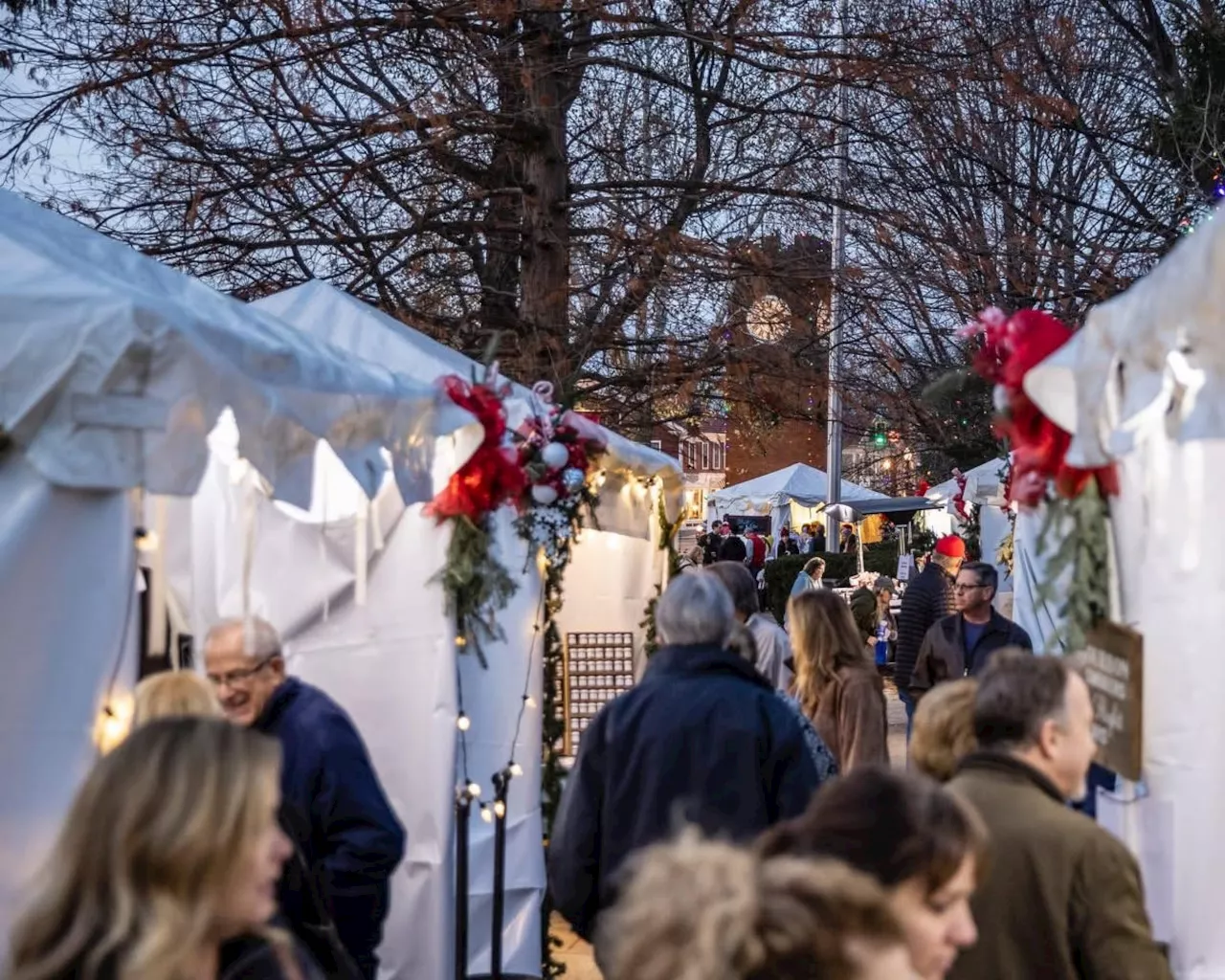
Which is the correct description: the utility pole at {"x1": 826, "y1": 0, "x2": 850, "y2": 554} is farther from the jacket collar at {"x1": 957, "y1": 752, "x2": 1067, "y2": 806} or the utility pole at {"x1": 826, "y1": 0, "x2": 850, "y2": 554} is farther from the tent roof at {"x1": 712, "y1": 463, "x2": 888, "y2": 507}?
the tent roof at {"x1": 712, "y1": 463, "x2": 888, "y2": 507}

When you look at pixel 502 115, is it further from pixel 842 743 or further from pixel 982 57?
pixel 842 743

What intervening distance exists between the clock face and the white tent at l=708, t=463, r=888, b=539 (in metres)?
19.2

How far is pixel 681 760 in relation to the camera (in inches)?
189

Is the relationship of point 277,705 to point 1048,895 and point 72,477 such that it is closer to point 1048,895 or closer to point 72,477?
point 72,477

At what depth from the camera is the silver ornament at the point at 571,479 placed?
795 centimetres

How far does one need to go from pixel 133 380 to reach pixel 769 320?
35.5ft

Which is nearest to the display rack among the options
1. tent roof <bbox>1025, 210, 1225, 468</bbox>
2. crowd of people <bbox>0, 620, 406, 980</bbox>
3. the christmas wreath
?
the christmas wreath

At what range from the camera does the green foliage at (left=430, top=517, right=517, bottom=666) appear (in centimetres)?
695

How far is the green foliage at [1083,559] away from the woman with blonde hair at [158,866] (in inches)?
99.1

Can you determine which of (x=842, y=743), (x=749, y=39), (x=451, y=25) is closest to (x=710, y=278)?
(x=749, y=39)

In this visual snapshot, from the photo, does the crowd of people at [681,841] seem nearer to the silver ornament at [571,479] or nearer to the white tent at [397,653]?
the white tent at [397,653]

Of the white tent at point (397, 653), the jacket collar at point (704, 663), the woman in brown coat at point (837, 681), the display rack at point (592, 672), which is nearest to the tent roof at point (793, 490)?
the display rack at point (592, 672)

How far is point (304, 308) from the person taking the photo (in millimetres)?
8781

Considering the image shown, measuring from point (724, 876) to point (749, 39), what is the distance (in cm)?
1154
